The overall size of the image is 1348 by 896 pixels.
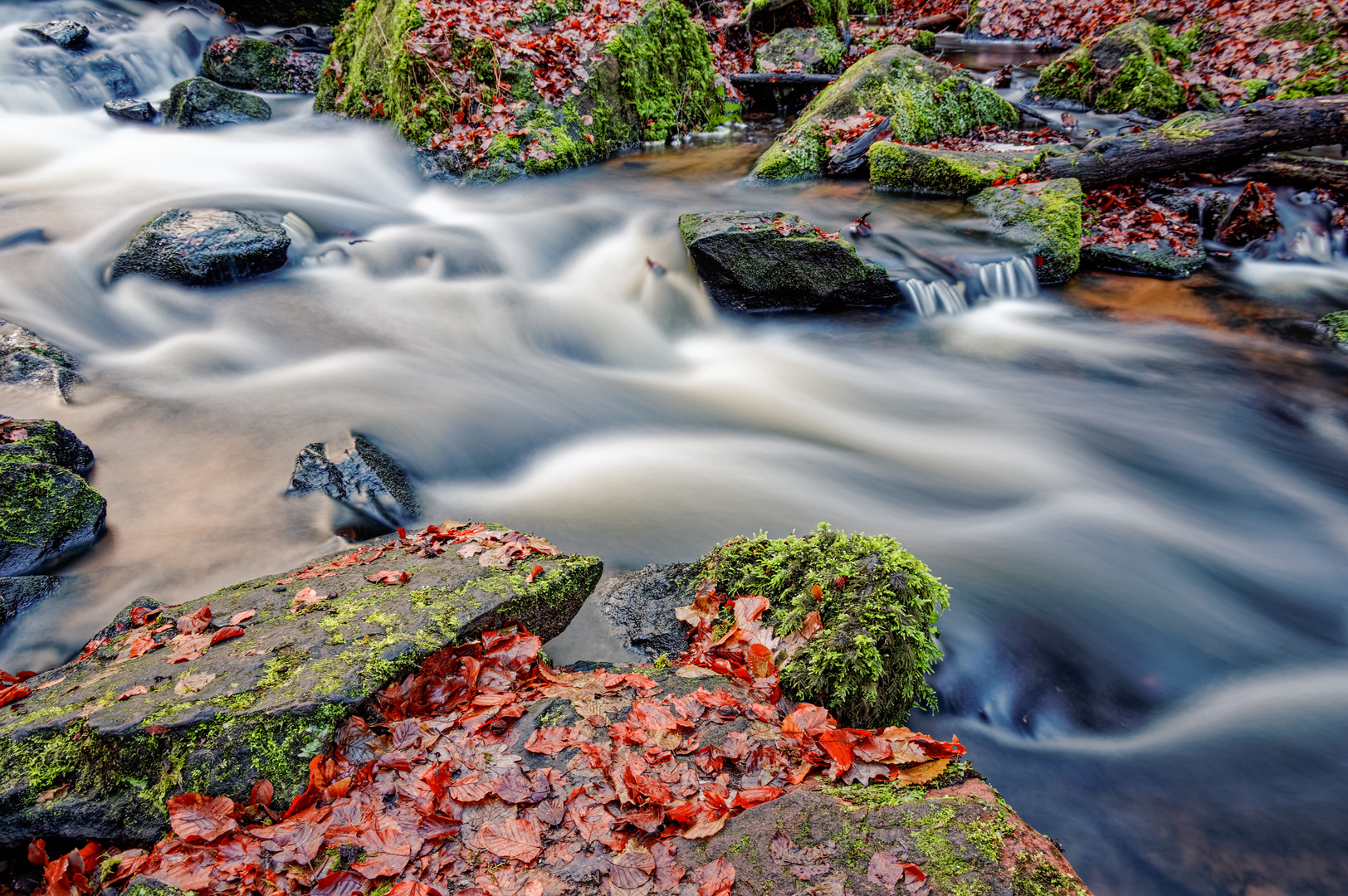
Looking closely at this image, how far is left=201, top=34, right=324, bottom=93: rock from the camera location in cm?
1291

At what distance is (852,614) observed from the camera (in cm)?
283

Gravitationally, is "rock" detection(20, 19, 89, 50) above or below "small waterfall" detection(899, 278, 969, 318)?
above

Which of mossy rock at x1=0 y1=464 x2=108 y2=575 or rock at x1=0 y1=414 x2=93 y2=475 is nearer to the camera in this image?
mossy rock at x1=0 y1=464 x2=108 y2=575

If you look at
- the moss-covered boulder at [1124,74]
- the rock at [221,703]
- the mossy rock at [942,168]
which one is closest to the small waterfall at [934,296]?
the mossy rock at [942,168]

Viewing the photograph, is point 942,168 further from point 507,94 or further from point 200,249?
point 200,249

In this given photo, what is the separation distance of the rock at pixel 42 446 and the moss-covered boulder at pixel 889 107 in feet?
26.6

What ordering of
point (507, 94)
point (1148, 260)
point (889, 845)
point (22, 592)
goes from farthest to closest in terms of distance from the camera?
point (507, 94) → point (1148, 260) → point (22, 592) → point (889, 845)

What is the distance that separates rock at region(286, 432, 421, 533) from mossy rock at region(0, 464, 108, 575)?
1147mm

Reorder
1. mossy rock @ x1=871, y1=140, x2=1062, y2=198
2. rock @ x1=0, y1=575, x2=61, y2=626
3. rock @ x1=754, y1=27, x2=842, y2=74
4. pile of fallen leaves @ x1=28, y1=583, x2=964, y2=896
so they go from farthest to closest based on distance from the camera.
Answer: rock @ x1=754, y1=27, x2=842, y2=74 → mossy rock @ x1=871, y1=140, x2=1062, y2=198 → rock @ x1=0, y1=575, x2=61, y2=626 → pile of fallen leaves @ x1=28, y1=583, x2=964, y2=896

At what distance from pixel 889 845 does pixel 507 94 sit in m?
10.4

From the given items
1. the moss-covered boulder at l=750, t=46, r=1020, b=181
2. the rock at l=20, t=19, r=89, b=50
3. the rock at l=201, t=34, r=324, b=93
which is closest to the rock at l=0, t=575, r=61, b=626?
the moss-covered boulder at l=750, t=46, r=1020, b=181

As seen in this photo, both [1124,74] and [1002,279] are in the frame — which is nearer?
[1002,279]

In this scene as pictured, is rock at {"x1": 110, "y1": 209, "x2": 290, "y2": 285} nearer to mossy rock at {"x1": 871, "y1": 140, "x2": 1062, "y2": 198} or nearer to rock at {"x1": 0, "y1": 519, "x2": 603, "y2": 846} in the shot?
rock at {"x1": 0, "y1": 519, "x2": 603, "y2": 846}

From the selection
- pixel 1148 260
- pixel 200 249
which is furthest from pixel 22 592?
pixel 1148 260
